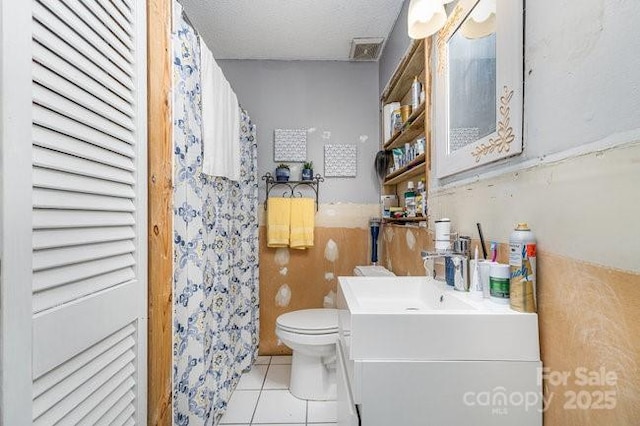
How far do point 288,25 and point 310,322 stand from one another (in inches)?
76.1

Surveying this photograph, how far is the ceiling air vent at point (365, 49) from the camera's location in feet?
7.82

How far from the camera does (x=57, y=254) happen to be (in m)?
0.62

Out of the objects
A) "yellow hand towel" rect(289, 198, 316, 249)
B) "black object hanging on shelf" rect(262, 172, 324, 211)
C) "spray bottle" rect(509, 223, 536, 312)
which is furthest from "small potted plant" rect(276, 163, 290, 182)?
"spray bottle" rect(509, 223, 536, 312)

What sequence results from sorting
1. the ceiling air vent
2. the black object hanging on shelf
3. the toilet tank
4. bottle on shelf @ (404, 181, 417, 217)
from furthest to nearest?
the black object hanging on shelf < the ceiling air vent < the toilet tank < bottle on shelf @ (404, 181, 417, 217)

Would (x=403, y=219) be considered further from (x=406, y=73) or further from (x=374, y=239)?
(x=406, y=73)

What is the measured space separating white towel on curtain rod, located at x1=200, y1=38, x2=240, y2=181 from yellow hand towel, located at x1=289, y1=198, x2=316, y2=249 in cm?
69

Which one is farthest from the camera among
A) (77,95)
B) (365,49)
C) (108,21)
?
(365,49)

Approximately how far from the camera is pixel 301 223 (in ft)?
8.35

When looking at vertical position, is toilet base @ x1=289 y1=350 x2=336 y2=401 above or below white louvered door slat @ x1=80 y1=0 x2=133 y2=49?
below

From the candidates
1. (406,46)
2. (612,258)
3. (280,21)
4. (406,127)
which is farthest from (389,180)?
(612,258)

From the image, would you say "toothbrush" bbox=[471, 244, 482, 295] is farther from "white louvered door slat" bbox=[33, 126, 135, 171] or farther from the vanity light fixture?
"white louvered door slat" bbox=[33, 126, 135, 171]

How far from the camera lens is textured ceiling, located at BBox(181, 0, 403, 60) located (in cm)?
203

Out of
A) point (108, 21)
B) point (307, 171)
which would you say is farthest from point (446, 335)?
point (307, 171)

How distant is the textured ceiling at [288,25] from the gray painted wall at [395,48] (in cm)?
6
